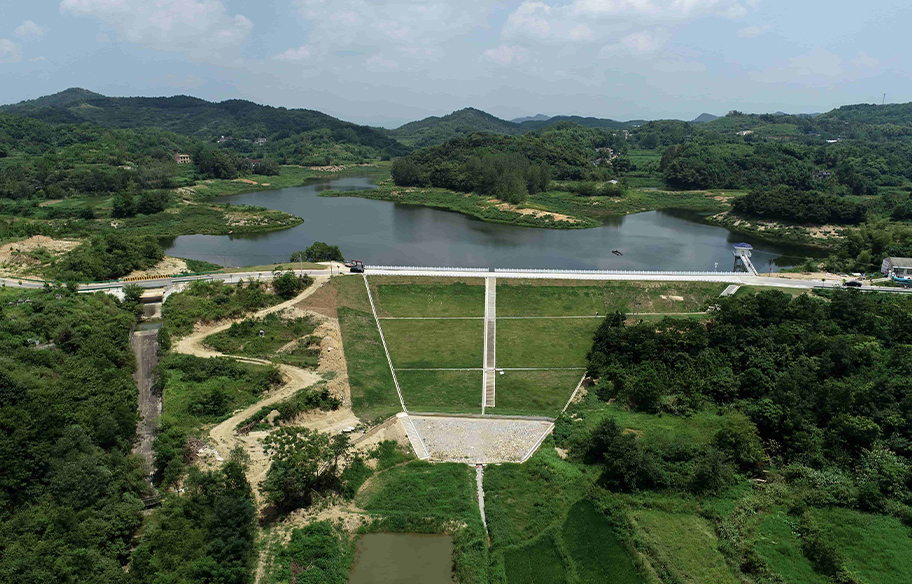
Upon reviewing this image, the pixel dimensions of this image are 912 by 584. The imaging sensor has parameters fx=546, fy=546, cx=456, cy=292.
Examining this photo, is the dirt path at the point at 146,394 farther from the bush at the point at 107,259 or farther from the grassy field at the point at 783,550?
the grassy field at the point at 783,550

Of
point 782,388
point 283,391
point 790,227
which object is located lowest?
point 283,391

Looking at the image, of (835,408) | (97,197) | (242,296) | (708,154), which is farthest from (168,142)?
(835,408)

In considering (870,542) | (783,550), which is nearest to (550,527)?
(783,550)

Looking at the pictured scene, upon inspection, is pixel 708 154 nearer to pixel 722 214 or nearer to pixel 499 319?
pixel 722 214

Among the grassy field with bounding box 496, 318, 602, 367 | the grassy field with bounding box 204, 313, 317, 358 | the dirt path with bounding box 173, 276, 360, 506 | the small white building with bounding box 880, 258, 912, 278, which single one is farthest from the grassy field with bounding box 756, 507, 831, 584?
the small white building with bounding box 880, 258, 912, 278

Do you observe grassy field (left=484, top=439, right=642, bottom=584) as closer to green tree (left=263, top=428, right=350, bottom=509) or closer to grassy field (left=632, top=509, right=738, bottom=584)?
grassy field (left=632, top=509, right=738, bottom=584)

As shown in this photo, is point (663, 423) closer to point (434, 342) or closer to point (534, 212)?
point (434, 342)

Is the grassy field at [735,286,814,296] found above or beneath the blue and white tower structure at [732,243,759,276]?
beneath
